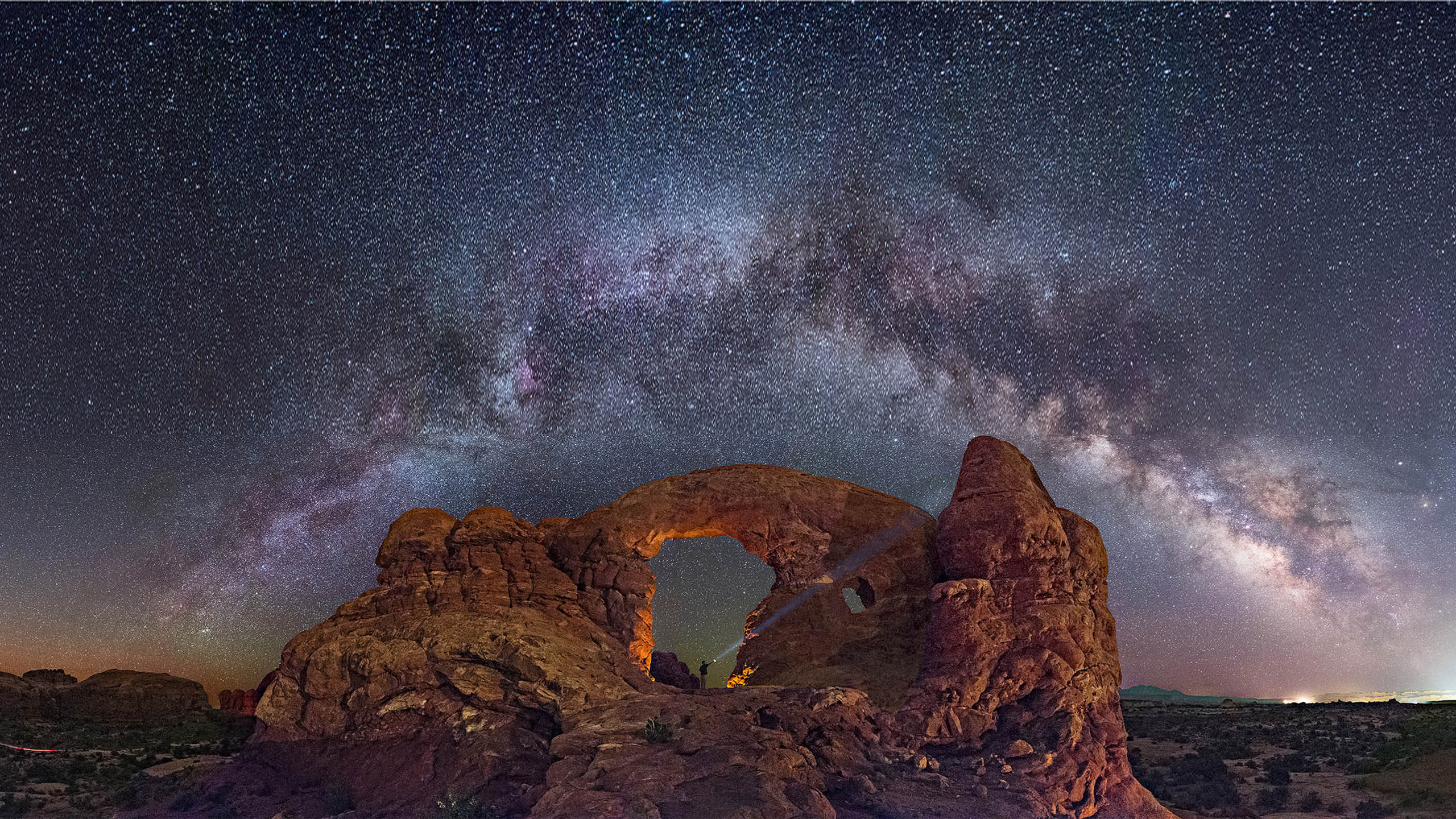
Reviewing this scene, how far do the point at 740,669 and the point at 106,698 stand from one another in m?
48.1

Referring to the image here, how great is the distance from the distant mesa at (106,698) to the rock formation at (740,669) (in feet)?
138

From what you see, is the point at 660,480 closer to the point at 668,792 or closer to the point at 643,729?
the point at 643,729

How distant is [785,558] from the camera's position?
22.8 meters

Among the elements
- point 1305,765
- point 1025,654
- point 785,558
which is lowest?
point 1305,765

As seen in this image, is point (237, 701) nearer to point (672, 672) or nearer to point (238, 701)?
point (238, 701)

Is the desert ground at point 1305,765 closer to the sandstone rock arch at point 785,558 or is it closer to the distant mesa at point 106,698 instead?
the sandstone rock arch at point 785,558

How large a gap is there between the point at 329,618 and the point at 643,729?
29.4ft

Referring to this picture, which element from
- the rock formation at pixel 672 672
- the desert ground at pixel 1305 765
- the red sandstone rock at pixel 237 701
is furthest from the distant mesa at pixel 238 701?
the desert ground at pixel 1305 765

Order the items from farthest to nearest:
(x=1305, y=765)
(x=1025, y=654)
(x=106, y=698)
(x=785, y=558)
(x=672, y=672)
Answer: (x=106, y=698) → (x=672, y=672) → (x=1305, y=765) → (x=785, y=558) → (x=1025, y=654)

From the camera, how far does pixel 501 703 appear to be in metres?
16.8

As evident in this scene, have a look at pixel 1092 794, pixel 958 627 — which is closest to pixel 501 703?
pixel 958 627

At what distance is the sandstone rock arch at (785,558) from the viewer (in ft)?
69.2

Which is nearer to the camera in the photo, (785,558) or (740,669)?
(740,669)

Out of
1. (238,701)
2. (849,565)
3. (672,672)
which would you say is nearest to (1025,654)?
(849,565)
